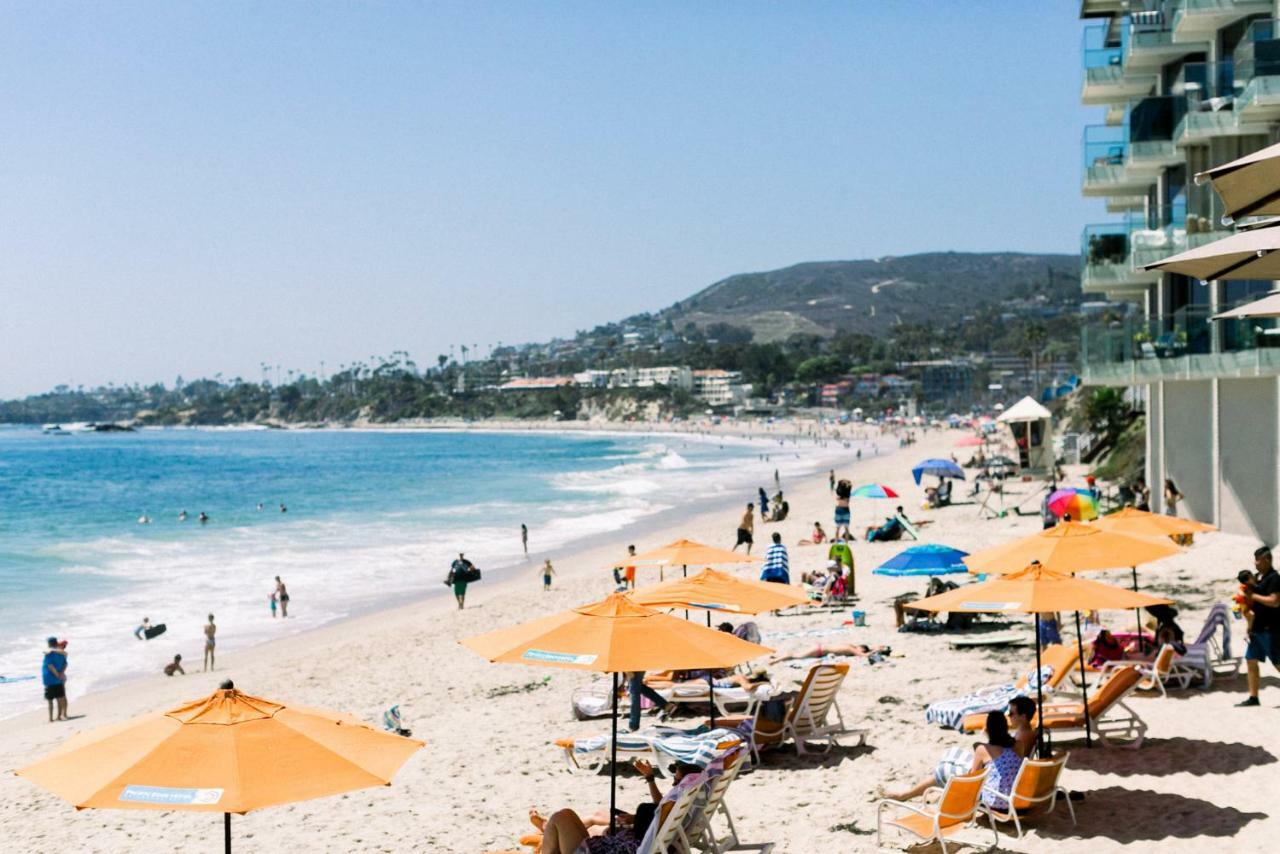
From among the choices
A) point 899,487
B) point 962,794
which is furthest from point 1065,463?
point 962,794

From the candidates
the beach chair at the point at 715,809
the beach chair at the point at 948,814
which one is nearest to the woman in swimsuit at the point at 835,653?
the beach chair at the point at 715,809

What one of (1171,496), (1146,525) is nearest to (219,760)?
(1146,525)

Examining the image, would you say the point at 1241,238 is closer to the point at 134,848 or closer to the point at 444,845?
the point at 444,845

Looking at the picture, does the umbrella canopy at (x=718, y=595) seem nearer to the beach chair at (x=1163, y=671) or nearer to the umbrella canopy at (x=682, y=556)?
the umbrella canopy at (x=682, y=556)

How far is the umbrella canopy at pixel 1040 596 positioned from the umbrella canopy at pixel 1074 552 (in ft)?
2.31

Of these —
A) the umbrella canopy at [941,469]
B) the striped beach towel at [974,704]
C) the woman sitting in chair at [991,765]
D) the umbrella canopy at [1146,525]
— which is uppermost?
the umbrella canopy at [1146,525]

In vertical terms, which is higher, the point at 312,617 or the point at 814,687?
the point at 814,687

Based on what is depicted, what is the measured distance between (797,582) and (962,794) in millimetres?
13631

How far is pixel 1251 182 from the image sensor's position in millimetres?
4645

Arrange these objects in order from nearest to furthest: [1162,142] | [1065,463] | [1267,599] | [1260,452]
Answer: [1267,599]
[1260,452]
[1162,142]
[1065,463]

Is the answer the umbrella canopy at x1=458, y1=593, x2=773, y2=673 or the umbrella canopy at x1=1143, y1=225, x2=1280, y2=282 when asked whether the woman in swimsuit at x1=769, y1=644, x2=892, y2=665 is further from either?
the umbrella canopy at x1=1143, y1=225, x2=1280, y2=282

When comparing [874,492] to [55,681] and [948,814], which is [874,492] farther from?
[948,814]

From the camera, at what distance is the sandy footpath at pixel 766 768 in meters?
7.62

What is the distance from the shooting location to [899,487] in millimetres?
45812
